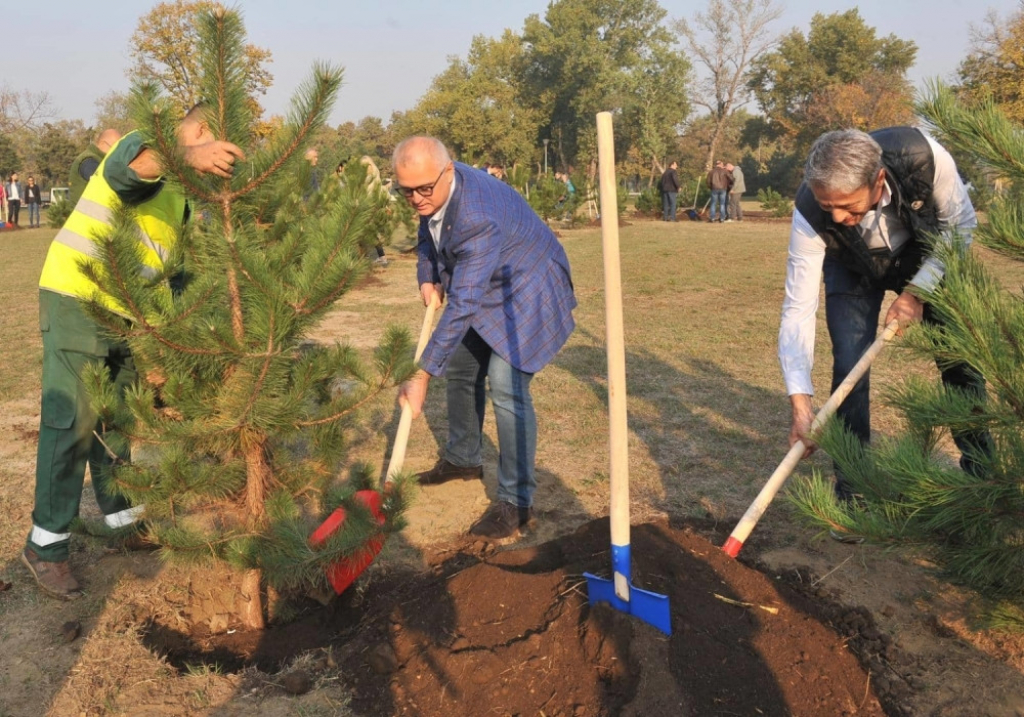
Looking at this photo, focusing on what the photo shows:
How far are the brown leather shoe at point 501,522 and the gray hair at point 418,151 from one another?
1.56m

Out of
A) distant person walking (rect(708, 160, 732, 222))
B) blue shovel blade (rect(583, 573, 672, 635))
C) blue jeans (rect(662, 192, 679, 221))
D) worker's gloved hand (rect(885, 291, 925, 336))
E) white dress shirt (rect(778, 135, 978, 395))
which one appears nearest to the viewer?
blue shovel blade (rect(583, 573, 672, 635))

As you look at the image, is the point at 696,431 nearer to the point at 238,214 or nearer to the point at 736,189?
the point at 238,214

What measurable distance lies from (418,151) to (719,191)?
19.2 m

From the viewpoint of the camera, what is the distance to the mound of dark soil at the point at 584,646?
2391 millimetres

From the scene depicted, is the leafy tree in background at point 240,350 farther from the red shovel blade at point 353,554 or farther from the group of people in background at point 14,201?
the group of people in background at point 14,201

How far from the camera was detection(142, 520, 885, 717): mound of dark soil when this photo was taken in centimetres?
239

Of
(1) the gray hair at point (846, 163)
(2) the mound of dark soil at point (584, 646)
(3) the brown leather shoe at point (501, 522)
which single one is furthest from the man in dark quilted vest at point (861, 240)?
(3) the brown leather shoe at point (501, 522)

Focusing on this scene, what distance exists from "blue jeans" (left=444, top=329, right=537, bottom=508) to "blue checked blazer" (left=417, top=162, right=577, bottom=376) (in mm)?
121

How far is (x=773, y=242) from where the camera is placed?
52.0 feet

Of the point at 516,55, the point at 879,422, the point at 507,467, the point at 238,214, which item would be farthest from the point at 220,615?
the point at 516,55

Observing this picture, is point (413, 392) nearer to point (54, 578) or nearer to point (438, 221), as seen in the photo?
point (438, 221)

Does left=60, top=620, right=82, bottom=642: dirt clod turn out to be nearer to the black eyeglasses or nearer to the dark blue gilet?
the black eyeglasses

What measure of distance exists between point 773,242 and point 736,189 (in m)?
6.44

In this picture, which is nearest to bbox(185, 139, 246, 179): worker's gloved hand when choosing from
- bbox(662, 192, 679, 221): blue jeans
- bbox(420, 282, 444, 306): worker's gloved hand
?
bbox(420, 282, 444, 306): worker's gloved hand
